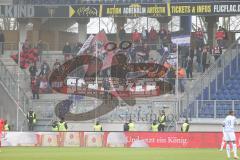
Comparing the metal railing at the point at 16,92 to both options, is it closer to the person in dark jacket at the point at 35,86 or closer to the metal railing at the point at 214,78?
the person in dark jacket at the point at 35,86

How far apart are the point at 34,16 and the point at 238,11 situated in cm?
1225

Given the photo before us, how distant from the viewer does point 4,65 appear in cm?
4609

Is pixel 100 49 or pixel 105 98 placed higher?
pixel 100 49

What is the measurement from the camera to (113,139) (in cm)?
3844

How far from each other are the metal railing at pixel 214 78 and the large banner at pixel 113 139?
5.08 meters

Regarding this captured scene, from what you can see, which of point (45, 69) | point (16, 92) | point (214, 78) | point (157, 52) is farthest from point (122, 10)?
point (16, 92)

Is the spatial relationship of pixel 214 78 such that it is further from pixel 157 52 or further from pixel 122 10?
pixel 122 10

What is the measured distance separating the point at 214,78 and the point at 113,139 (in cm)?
922

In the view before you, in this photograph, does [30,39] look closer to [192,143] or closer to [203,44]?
[203,44]

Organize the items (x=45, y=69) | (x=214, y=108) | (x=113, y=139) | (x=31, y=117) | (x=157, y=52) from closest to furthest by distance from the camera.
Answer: (x=113, y=139), (x=214, y=108), (x=31, y=117), (x=45, y=69), (x=157, y=52)

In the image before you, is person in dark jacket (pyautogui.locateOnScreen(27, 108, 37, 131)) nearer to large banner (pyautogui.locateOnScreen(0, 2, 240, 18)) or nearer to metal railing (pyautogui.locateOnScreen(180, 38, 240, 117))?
large banner (pyautogui.locateOnScreen(0, 2, 240, 18))

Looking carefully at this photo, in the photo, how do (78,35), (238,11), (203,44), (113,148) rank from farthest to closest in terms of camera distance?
1. (78,35)
2. (203,44)
3. (238,11)
4. (113,148)

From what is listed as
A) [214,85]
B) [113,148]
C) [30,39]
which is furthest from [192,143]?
[30,39]

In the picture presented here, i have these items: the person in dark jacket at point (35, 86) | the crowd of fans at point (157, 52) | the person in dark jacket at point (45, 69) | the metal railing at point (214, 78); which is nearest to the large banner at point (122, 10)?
the crowd of fans at point (157, 52)
